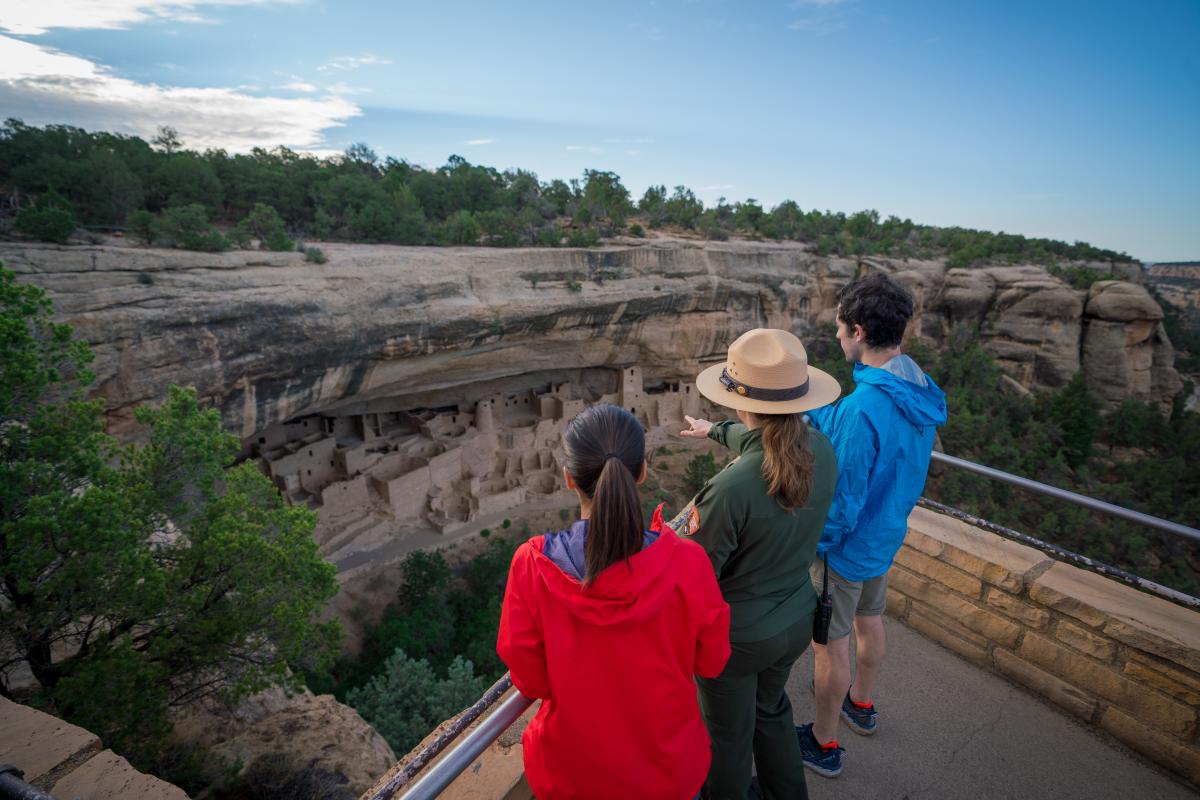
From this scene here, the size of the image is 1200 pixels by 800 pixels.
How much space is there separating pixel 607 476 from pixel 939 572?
7.86ft

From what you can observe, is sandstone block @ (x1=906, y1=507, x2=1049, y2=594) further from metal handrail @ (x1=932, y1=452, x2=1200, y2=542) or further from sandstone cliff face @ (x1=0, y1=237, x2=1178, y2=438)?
sandstone cliff face @ (x1=0, y1=237, x2=1178, y2=438)

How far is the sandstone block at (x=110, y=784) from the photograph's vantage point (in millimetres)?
2127

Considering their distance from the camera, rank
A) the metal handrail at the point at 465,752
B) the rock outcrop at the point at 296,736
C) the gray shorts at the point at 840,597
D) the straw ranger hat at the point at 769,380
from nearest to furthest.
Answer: the metal handrail at the point at 465,752 < the straw ranger hat at the point at 769,380 < the gray shorts at the point at 840,597 < the rock outcrop at the point at 296,736

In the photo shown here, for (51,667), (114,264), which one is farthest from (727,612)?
(114,264)

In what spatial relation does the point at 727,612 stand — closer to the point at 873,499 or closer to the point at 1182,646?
the point at 873,499

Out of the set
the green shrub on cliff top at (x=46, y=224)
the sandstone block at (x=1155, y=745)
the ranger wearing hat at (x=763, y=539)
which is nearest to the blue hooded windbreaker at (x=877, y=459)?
the ranger wearing hat at (x=763, y=539)

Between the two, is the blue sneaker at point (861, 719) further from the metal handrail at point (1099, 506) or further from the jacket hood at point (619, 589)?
the jacket hood at point (619, 589)

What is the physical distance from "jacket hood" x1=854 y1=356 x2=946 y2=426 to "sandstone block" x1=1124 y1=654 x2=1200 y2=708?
1345 mm

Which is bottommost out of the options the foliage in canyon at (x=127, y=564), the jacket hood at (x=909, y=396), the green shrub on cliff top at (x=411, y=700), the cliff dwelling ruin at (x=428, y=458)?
the green shrub on cliff top at (x=411, y=700)

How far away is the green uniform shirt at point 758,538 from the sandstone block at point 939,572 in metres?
1.52

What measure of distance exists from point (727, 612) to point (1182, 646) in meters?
2.01

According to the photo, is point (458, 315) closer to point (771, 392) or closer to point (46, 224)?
point (46, 224)

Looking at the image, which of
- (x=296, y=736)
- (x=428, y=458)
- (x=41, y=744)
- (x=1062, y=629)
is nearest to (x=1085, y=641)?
(x=1062, y=629)

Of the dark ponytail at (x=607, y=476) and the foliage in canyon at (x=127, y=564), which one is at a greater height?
the dark ponytail at (x=607, y=476)
